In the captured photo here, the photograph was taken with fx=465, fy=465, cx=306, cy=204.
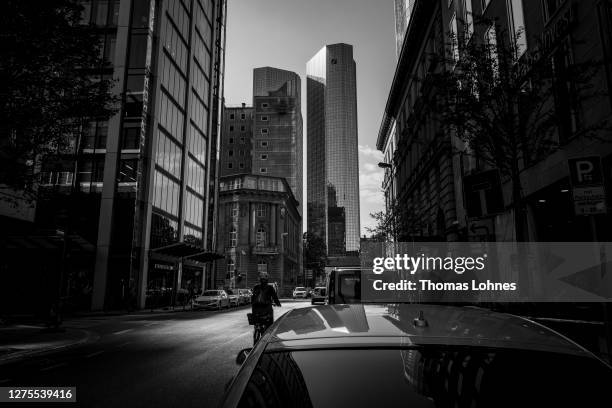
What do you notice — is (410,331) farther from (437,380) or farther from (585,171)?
(585,171)

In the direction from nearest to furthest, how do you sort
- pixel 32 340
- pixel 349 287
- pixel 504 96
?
pixel 349 287 → pixel 504 96 → pixel 32 340

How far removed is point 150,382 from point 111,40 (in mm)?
34425

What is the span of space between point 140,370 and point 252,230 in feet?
250

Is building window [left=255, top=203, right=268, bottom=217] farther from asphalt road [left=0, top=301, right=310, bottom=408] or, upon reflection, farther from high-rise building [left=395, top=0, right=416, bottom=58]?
asphalt road [left=0, top=301, right=310, bottom=408]

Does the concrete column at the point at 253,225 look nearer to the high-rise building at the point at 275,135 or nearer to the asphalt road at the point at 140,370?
the high-rise building at the point at 275,135

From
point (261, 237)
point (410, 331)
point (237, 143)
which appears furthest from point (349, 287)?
point (237, 143)

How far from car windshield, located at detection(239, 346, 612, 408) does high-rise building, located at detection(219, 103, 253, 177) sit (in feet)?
384

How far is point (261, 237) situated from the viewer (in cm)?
8550

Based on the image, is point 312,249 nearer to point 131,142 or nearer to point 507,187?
point 131,142

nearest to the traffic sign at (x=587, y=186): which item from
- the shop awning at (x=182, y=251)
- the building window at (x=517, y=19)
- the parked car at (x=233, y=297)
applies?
the building window at (x=517, y=19)

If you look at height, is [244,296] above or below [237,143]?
below

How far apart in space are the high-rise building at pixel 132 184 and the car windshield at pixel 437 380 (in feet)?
88.5

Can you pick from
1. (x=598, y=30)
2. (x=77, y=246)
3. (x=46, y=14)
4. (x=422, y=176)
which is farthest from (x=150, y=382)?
(x=422, y=176)

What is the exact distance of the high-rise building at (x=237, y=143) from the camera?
119 m
